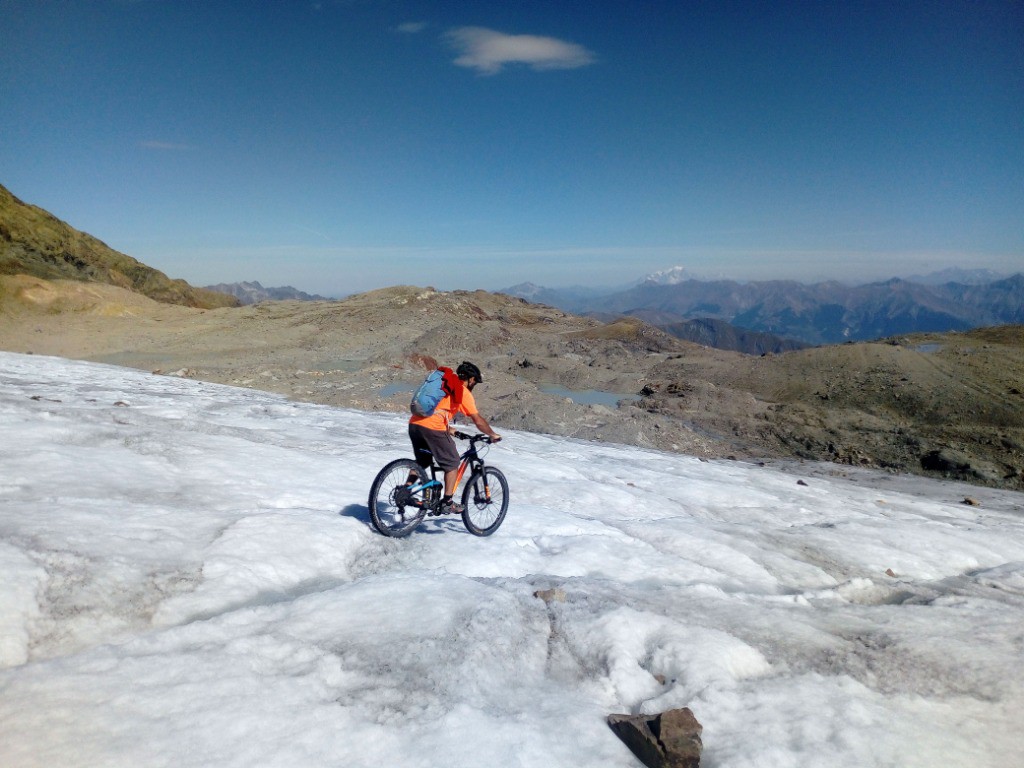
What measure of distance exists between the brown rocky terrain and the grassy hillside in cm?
1023

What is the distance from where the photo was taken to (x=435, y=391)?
6.64 meters

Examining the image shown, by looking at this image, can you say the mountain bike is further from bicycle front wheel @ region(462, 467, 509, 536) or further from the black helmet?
the black helmet

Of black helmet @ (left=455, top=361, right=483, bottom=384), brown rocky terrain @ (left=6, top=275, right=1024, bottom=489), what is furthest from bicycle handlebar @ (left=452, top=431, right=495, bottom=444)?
brown rocky terrain @ (left=6, top=275, right=1024, bottom=489)

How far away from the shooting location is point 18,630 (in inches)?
151

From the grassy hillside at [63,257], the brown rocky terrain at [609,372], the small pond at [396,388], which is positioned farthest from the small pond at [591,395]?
the grassy hillside at [63,257]

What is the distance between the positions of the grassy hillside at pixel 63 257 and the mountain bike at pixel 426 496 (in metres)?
58.5

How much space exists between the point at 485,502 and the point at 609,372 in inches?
1126

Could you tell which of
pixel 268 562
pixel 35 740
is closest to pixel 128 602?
pixel 268 562

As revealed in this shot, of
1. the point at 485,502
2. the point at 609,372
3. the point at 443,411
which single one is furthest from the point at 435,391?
the point at 609,372

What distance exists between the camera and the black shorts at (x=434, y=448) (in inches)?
265

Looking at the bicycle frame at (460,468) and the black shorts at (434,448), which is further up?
the black shorts at (434,448)

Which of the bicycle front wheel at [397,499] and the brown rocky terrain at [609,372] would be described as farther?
the brown rocky terrain at [609,372]

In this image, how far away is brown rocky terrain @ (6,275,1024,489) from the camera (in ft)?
73.0

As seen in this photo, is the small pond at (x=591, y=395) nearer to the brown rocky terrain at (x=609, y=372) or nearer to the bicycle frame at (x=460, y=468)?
the brown rocky terrain at (x=609, y=372)
